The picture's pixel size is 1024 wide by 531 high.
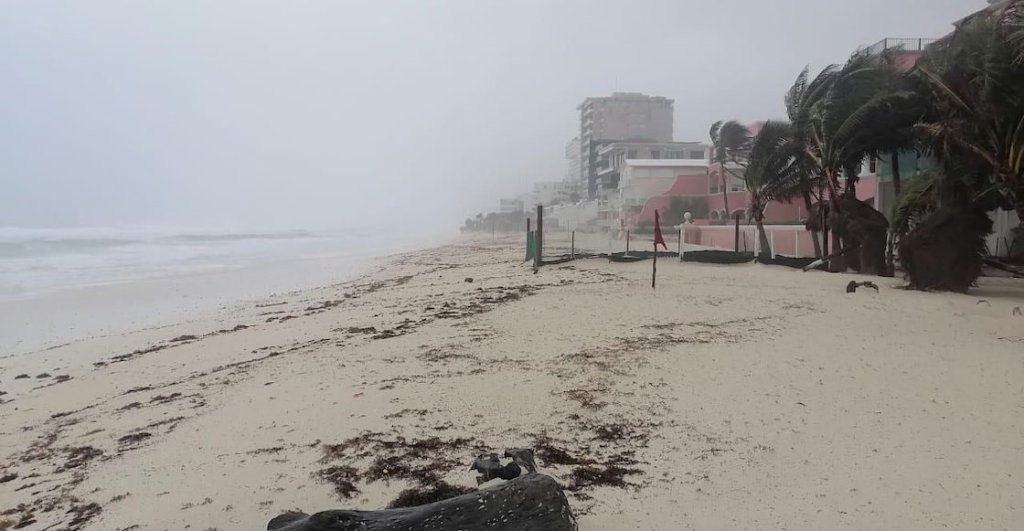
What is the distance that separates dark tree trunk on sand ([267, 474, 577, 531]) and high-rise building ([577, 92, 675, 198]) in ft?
339

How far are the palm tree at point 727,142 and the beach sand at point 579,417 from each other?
2898 cm

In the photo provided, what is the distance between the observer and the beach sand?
3348 mm

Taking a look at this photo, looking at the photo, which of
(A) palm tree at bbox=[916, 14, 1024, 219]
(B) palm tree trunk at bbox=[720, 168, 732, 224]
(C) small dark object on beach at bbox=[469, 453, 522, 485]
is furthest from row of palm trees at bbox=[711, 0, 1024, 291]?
(B) palm tree trunk at bbox=[720, 168, 732, 224]

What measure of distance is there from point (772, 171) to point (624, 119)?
9626cm

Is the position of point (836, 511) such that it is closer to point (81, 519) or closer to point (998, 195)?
point (81, 519)

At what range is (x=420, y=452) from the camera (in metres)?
4.00

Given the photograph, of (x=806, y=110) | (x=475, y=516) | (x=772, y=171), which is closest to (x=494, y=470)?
(x=475, y=516)

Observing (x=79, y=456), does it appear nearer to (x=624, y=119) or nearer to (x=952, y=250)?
(x=952, y=250)

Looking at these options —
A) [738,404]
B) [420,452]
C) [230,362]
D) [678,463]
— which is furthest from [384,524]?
[230,362]

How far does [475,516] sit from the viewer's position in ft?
8.91

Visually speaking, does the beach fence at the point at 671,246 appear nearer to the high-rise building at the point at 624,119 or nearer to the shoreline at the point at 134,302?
the shoreline at the point at 134,302

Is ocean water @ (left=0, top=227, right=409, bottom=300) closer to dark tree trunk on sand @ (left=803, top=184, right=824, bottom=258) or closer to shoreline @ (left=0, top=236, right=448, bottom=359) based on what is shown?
shoreline @ (left=0, top=236, right=448, bottom=359)

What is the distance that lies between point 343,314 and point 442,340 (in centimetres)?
396

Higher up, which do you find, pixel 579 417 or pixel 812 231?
pixel 812 231
